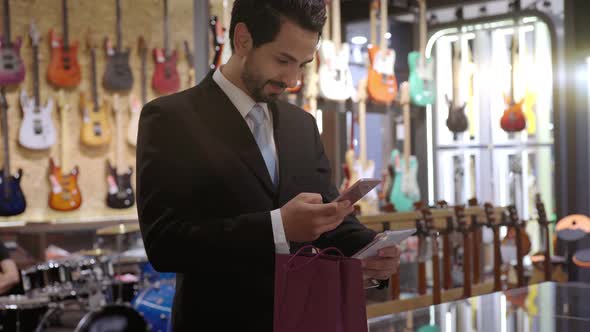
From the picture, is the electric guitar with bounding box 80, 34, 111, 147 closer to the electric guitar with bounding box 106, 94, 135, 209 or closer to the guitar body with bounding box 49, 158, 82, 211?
the electric guitar with bounding box 106, 94, 135, 209

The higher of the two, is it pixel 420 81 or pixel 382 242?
pixel 420 81

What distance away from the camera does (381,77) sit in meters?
6.89

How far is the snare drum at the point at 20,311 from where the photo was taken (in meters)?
4.16

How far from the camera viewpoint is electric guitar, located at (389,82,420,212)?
7090mm

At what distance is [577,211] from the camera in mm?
7387

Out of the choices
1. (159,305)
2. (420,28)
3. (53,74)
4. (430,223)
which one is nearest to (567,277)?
(430,223)

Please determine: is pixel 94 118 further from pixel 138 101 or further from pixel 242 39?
pixel 242 39

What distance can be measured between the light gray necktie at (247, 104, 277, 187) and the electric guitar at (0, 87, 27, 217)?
4.90 metres

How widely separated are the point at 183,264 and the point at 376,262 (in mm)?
408

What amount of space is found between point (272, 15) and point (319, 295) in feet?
2.00

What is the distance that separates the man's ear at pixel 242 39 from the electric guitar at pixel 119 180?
5.30 metres

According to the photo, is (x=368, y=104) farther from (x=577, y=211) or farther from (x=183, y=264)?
(x=183, y=264)

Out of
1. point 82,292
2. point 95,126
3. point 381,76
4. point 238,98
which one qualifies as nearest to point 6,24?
point 95,126

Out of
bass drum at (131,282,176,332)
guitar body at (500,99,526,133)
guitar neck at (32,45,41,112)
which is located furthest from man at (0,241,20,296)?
guitar body at (500,99,526,133)
